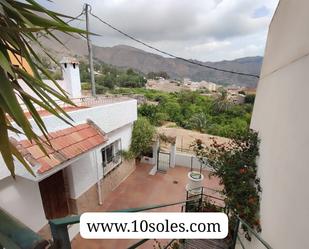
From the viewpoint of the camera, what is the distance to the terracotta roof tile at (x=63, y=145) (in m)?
5.16

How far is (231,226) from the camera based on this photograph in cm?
587

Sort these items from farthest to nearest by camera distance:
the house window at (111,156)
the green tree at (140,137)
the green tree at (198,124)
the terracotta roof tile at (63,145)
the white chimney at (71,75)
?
the green tree at (198,124), the green tree at (140,137), the white chimney at (71,75), the house window at (111,156), the terracotta roof tile at (63,145)

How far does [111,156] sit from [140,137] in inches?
93.7

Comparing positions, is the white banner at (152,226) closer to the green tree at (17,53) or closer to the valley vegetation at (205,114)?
the green tree at (17,53)

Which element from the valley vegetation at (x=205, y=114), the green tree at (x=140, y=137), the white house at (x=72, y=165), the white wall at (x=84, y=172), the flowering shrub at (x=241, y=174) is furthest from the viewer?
the valley vegetation at (x=205, y=114)

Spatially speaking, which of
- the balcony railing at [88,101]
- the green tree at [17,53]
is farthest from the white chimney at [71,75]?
the green tree at [17,53]

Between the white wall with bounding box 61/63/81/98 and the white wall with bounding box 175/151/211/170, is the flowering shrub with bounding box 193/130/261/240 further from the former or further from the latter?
the white wall with bounding box 61/63/81/98

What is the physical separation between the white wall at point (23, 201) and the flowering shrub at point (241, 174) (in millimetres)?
5621

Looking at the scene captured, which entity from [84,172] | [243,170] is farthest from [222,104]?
[243,170]

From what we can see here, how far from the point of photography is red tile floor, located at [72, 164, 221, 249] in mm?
7258

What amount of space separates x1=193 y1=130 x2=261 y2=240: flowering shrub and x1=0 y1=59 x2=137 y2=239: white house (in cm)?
434

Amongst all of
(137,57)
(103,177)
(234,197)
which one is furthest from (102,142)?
(137,57)

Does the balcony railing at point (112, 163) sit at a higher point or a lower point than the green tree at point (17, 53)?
lower

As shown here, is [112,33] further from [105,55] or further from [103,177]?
[105,55]
